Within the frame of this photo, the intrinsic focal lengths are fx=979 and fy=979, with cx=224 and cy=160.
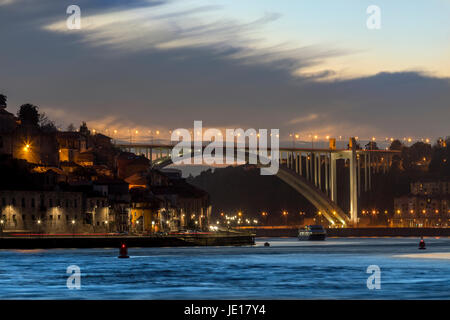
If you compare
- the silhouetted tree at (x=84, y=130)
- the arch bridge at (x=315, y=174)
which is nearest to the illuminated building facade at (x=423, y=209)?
the arch bridge at (x=315, y=174)

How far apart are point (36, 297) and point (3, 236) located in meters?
61.5

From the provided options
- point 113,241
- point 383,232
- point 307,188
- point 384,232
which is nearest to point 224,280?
point 113,241

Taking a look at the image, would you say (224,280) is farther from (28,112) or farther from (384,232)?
(384,232)

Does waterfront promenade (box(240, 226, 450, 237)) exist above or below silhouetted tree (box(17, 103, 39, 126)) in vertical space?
below

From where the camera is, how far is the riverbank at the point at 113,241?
296 feet

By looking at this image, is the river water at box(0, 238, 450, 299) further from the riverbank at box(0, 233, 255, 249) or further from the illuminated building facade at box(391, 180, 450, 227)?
the illuminated building facade at box(391, 180, 450, 227)

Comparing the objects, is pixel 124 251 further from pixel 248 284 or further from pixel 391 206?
pixel 391 206

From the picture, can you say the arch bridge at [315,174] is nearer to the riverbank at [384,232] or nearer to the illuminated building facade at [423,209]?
the riverbank at [384,232]

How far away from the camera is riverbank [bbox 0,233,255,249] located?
90.3 metres

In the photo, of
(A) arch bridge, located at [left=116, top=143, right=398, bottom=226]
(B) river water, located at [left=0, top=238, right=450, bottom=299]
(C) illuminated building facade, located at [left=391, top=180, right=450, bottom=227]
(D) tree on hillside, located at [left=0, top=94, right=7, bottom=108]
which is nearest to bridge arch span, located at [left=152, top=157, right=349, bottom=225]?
(A) arch bridge, located at [left=116, top=143, right=398, bottom=226]

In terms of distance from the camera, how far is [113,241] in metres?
95.2

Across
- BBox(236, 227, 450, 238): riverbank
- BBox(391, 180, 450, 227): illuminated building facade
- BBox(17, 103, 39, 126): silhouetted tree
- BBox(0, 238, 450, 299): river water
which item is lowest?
BBox(0, 238, 450, 299): river water

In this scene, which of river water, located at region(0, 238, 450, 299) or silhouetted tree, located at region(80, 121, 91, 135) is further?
silhouetted tree, located at region(80, 121, 91, 135)
